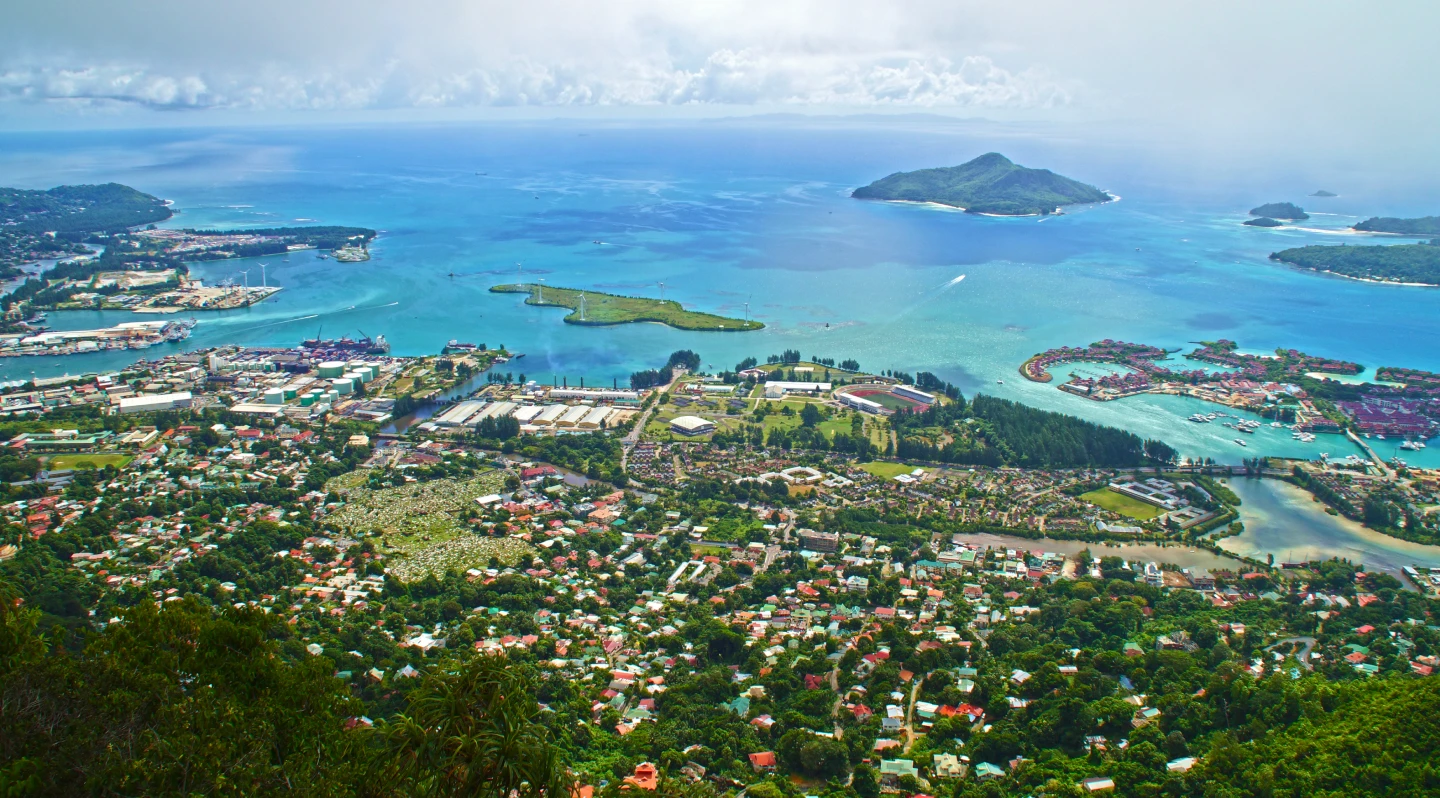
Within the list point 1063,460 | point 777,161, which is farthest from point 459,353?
point 777,161

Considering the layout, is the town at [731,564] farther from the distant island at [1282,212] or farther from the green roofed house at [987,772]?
the distant island at [1282,212]

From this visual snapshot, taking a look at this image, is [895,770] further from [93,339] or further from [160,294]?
[160,294]

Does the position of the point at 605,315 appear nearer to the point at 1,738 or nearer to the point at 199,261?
the point at 199,261

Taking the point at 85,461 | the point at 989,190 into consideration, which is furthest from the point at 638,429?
the point at 989,190

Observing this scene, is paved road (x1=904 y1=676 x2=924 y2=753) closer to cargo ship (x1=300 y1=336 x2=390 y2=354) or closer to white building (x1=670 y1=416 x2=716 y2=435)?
white building (x1=670 y1=416 x2=716 y2=435)

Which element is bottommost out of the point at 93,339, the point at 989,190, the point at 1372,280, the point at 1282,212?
the point at 93,339

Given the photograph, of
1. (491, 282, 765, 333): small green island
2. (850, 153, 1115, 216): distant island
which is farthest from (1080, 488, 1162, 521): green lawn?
(850, 153, 1115, 216): distant island
